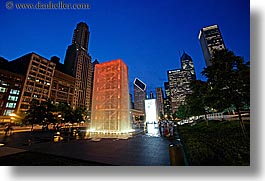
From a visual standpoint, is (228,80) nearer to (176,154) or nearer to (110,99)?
(176,154)

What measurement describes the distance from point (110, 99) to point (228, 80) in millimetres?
10880

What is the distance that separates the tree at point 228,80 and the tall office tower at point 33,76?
4658 cm

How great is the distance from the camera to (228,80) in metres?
5.30

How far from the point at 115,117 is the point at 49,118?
33.5 feet

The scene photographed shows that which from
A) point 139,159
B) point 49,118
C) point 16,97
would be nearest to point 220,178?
point 139,159

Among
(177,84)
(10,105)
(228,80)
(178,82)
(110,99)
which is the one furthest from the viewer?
(178,82)

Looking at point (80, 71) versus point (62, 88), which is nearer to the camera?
point (62, 88)

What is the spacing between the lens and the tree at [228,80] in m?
4.88

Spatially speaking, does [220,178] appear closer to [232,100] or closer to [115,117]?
[232,100]

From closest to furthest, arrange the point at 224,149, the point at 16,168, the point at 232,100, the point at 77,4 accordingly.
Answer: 1. the point at 224,149
2. the point at 16,168
3. the point at 232,100
4. the point at 77,4

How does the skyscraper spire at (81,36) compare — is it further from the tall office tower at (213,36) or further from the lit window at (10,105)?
the tall office tower at (213,36)

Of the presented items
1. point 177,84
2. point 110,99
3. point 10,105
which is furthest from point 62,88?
point 177,84

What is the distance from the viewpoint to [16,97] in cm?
3753

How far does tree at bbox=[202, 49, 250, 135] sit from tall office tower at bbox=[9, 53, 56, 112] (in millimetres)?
46584
